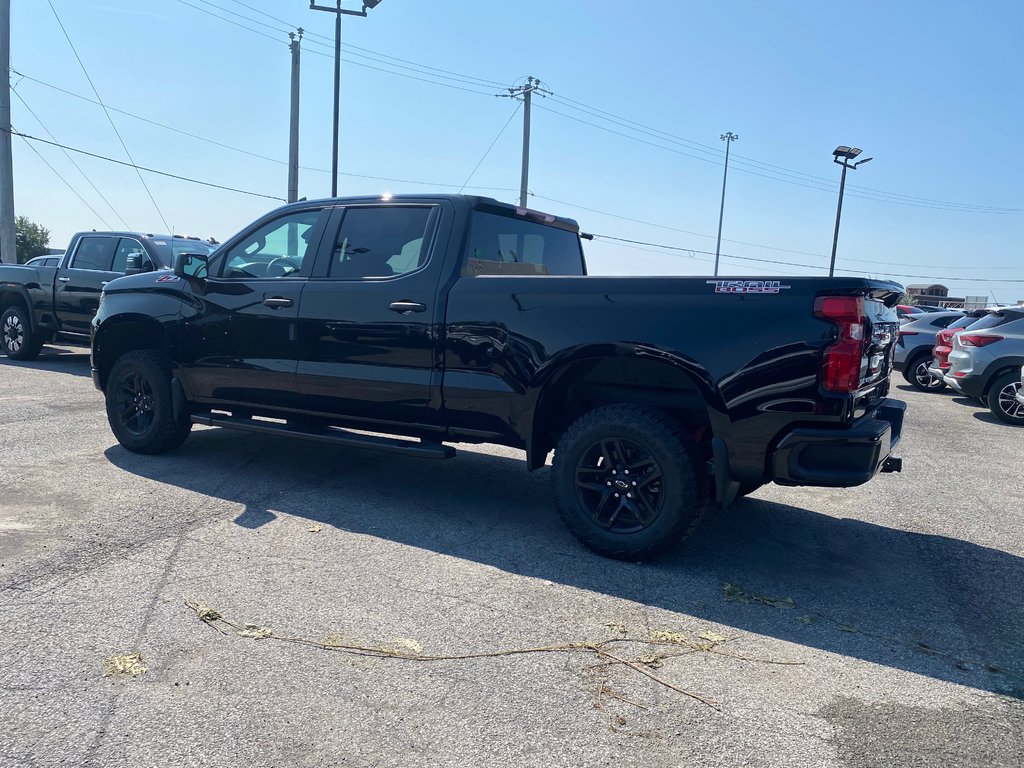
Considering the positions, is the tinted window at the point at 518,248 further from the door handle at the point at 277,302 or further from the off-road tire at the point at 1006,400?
the off-road tire at the point at 1006,400

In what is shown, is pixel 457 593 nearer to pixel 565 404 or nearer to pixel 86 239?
pixel 565 404

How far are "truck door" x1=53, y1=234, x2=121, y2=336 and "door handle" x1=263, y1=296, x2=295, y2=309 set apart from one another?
768 centimetres

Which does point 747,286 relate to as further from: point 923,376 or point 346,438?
point 923,376

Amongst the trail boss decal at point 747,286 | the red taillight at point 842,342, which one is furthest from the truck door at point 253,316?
the red taillight at point 842,342

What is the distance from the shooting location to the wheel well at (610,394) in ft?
14.9

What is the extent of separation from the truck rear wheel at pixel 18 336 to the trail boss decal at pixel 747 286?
12.2 metres

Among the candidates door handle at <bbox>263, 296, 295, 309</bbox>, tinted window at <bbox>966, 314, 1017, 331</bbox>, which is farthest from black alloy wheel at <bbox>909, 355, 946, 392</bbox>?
door handle at <bbox>263, 296, 295, 309</bbox>

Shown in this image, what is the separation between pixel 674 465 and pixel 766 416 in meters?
0.54

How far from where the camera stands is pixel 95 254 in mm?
12352

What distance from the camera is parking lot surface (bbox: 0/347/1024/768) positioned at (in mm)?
2676

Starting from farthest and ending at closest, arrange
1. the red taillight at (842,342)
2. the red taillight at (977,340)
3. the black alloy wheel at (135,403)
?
the red taillight at (977,340)
the black alloy wheel at (135,403)
the red taillight at (842,342)

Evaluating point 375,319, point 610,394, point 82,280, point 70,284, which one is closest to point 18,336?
point 70,284

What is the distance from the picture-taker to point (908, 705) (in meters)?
2.99

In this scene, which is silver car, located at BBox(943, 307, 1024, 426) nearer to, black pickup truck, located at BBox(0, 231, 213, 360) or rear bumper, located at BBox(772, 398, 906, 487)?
rear bumper, located at BBox(772, 398, 906, 487)
